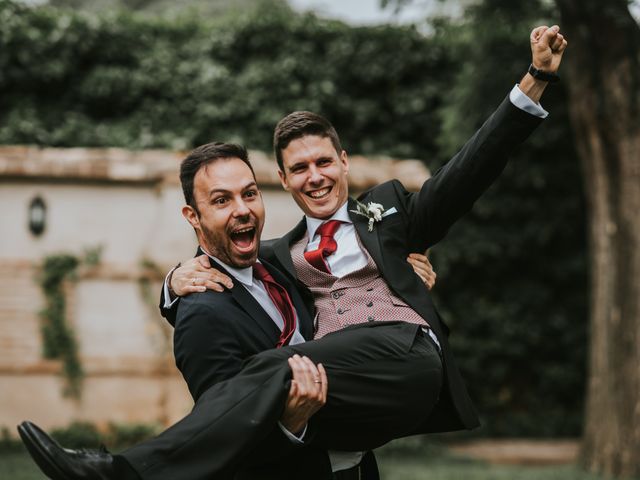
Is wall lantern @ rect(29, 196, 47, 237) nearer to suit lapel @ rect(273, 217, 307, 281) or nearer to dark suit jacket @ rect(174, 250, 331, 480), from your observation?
suit lapel @ rect(273, 217, 307, 281)

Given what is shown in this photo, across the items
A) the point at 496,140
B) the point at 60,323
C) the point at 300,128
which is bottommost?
the point at 60,323

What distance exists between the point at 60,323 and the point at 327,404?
18.7 ft

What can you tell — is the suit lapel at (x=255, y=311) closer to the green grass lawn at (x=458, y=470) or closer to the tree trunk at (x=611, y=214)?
the green grass lawn at (x=458, y=470)

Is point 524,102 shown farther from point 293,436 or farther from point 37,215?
point 37,215

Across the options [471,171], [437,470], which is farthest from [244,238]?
[437,470]

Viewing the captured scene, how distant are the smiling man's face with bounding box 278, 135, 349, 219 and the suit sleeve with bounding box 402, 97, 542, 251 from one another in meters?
0.33

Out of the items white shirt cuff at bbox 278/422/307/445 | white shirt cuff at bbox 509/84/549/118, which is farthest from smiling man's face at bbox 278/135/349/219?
white shirt cuff at bbox 278/422/307/445

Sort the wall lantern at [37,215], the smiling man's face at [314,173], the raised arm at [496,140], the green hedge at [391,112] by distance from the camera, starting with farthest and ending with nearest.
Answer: the green hedge at [391,112]
the wall lantern at [37,215]
the smiling man's face at [314,173]
the raised arm at [496,140]

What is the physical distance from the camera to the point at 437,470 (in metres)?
7.70

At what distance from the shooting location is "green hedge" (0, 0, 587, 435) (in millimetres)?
8953

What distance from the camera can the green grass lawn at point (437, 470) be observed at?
23.0ft

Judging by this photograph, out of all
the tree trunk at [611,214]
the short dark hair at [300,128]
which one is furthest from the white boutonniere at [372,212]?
the tree trunk at [611,214]

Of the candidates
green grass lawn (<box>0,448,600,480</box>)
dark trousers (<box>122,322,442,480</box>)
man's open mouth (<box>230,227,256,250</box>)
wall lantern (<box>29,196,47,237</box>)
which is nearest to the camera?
dark trousers (<box>122,322,442,480</box>)

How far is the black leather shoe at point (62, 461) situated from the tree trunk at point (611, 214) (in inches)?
224
